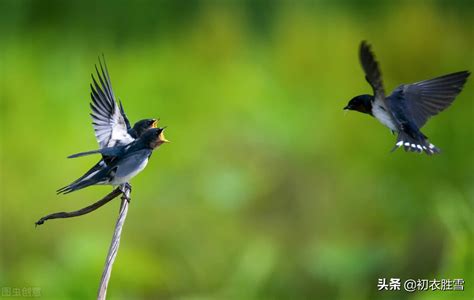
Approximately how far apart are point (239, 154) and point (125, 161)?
1493 millimetres

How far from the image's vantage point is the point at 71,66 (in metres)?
2.90

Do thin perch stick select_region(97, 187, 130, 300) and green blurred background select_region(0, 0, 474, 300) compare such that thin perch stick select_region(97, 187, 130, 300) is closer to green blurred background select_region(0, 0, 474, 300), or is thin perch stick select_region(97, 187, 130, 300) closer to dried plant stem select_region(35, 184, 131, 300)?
dried plant stem select_region(35, 184, 131, 300)

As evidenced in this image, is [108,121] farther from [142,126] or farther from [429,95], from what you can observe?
[429,95]

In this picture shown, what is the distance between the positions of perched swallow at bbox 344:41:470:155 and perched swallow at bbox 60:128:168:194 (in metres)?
0.28

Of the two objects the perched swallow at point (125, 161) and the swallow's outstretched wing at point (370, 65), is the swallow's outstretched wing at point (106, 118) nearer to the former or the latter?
the perched swallow at point (125, 161)

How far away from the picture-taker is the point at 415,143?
1.19 m

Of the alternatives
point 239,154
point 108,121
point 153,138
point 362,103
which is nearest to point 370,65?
point 362,103

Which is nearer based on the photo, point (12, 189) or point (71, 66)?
point (12, 189)

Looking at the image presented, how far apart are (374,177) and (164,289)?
2.38 feet

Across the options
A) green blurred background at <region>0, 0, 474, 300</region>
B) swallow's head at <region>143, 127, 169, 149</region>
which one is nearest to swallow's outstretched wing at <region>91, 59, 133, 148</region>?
swallow's head at <region>143, 127, 169, 149</region>

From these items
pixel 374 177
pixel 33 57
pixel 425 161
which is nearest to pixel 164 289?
pixel 374 177

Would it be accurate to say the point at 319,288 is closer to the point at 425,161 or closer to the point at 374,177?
the point at 374,177

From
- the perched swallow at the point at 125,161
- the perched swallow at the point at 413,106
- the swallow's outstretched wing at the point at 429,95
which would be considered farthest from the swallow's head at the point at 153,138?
the swallow's outstretched wing at the point at 429,95

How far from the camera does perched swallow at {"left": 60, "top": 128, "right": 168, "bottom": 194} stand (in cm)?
114
